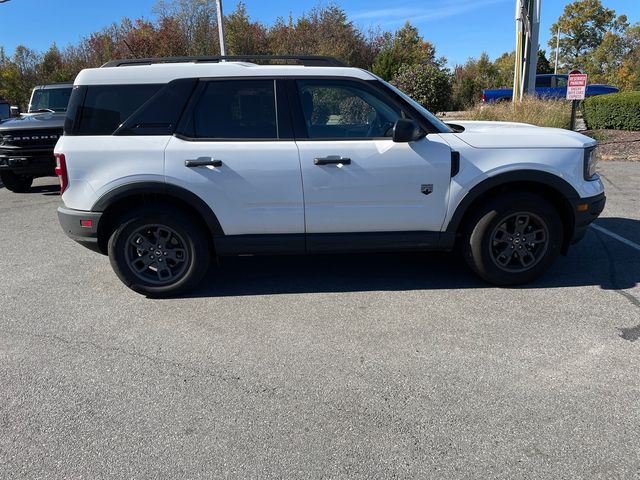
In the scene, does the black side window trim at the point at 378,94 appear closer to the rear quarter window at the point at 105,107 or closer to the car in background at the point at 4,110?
the rear quarter window at the point at 105,107

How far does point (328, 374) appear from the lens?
3.22 meters

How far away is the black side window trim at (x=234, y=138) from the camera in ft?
13.7

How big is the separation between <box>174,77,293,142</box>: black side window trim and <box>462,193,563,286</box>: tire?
1.77 meters

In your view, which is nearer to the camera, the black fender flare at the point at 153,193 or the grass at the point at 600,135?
the black fender flare at the point at 153,193

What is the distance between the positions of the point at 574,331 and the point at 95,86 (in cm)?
414

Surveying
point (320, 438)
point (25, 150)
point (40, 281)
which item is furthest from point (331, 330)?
point (25, 150)

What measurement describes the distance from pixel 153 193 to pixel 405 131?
2093 millimetres

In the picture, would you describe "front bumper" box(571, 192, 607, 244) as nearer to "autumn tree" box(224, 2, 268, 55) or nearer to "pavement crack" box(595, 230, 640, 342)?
"pavement crack" box(595, 230, 640, 342)

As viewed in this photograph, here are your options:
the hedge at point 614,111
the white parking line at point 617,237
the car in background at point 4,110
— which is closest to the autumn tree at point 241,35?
the car in background at point 4,110

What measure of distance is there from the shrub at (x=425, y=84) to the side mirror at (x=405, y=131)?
1493cm

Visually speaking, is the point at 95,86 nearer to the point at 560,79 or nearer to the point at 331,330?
the point at 331,330

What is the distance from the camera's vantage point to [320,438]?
8.63 ft

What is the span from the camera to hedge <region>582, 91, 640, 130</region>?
15898mm

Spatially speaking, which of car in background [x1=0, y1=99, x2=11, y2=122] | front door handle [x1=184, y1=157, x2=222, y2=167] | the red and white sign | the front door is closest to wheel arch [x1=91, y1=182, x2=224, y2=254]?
front door handle [x1=184, y1=157, x2=222, y2=167]
